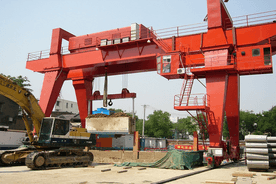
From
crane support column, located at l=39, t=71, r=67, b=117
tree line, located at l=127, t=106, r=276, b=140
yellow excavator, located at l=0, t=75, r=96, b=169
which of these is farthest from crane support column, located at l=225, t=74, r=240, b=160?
tree line, located at l=127, t=106, r=276, b=140

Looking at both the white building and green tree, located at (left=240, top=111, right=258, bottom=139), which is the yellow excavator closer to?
green tree, located at (left=240, top=111, right=258, bottom=139)

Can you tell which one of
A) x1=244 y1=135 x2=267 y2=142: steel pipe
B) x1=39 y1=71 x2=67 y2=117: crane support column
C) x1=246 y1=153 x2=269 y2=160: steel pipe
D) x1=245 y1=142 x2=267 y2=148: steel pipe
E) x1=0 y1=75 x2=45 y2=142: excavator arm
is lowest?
x1=246 y1=153 x2=269 y2=160: steel pipe

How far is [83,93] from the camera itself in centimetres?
2414

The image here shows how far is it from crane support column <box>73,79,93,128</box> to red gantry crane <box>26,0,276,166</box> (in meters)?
2.48

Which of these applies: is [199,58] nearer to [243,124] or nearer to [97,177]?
[97,177]

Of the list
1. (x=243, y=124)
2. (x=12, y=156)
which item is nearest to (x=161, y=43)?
(x=12, y=156)

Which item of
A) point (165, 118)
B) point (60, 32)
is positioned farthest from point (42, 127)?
point (165, 118)

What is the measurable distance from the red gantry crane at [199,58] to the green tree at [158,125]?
165ft

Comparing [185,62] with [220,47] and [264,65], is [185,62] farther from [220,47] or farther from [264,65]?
[264,65]

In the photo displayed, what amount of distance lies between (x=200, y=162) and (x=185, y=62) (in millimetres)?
7239

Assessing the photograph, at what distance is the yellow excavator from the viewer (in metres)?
13.4

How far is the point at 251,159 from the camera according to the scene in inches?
545

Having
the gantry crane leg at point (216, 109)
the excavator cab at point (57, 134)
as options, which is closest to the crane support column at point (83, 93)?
the excavator cab at point (57, 134)

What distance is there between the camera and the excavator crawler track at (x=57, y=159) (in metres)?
13.2
